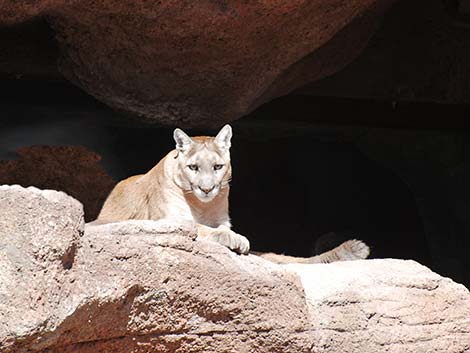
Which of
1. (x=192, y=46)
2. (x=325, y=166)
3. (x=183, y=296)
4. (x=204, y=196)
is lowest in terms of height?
(x=183, y=296)

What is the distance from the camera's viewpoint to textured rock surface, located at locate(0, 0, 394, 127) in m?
5.40

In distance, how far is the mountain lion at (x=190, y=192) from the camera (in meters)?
5.51

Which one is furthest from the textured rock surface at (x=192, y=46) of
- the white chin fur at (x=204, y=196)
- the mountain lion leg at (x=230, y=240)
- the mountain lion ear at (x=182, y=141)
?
the mountain lion leg at (x=230, y=240)

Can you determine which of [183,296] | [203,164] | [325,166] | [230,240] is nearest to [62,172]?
[203,164]

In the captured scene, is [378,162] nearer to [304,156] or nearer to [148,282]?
[304,156]

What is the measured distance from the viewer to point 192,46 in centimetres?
570

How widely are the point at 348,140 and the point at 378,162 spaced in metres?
0.30

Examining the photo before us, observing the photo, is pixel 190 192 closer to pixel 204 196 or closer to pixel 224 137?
pixel 204 196

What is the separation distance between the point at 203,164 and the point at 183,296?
1.61m

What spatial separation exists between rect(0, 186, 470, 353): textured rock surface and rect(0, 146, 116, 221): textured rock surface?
1.57m

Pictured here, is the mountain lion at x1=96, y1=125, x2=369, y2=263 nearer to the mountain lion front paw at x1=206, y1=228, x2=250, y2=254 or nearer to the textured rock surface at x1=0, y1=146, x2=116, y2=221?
the textured rock surface at x1=0, y1=146, x2=116, y2=221

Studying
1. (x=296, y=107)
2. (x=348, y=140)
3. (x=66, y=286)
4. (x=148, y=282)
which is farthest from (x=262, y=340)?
(x=348, y=140)

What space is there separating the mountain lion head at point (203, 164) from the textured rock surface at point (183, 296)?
832mm

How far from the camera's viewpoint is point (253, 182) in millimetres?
7406
